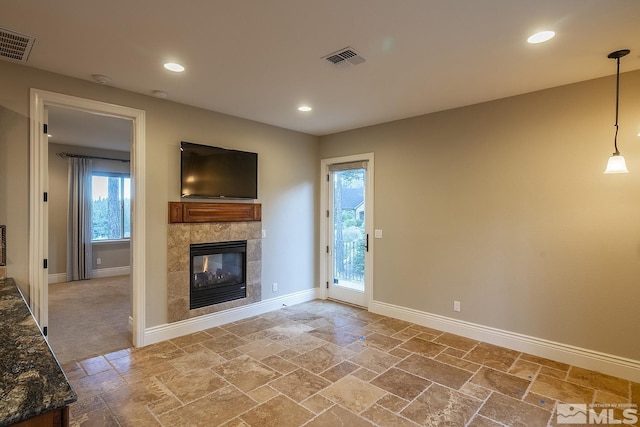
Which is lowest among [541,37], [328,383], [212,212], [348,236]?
[328,383]

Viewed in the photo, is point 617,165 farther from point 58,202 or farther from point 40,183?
point 58,202

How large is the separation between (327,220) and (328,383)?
2.98 meters

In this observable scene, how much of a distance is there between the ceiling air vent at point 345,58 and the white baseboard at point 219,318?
3291mm

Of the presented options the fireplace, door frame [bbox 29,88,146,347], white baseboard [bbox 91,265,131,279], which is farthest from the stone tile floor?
white baseboard [bbox 91,265,131,279]

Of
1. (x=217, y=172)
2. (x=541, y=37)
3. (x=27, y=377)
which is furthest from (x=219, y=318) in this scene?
(x=541, y=37)

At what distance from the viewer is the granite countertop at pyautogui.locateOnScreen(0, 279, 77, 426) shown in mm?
974

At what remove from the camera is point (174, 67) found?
2.86 m

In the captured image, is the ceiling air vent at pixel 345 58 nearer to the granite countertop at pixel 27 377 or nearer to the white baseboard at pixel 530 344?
the granite countertop at pixel 27 377

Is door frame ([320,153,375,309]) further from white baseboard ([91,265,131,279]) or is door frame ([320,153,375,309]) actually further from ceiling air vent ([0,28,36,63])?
white baseboard ([91,265,131,279])

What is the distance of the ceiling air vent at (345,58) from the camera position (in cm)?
256

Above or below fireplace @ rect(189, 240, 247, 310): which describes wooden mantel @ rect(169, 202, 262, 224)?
above

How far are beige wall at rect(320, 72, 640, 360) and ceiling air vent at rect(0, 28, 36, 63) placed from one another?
384cm

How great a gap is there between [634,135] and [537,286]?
5.33ft

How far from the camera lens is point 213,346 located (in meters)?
3.57
